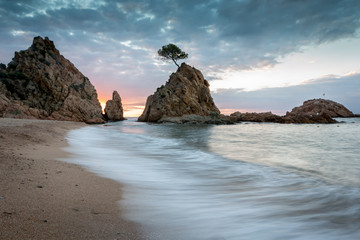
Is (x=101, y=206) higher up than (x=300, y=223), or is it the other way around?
(x=101, y=206)

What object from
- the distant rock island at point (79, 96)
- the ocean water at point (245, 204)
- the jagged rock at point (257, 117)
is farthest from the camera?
the jagged rock at point (257, 117)

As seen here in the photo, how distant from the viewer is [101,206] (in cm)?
247

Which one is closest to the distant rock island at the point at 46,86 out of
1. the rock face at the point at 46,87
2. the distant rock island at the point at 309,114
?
the rock face at the point at 46,87

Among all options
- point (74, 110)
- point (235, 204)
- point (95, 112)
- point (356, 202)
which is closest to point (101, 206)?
point (235, 204)

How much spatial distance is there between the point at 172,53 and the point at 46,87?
29720mm

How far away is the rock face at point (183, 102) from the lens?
48219 millimetres

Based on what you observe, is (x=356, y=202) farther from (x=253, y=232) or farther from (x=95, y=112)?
(x=95, y=112)

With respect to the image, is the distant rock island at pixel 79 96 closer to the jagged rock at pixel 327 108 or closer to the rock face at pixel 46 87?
→ the rock face at pixel 46 87

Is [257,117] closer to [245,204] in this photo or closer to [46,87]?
[46,87]

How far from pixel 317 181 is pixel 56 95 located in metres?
47.0

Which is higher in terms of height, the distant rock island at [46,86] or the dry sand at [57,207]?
the distant rock island at [46,86]

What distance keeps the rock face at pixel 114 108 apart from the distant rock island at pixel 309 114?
32108 mm

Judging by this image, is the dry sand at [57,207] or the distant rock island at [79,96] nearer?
the dry sand at [57,207]

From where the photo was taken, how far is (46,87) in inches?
1641
